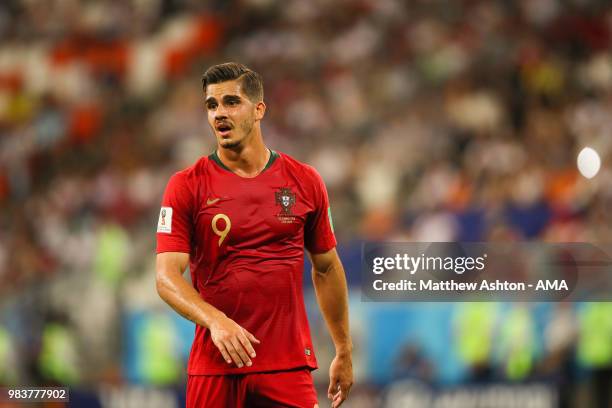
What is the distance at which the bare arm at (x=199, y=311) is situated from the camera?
3.21 metres

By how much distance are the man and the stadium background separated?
2587mm

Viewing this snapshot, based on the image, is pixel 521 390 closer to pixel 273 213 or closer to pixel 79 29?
pixel 273 213

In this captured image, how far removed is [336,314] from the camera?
3951 millimetres

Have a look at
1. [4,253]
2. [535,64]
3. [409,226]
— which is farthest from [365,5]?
[4,253]

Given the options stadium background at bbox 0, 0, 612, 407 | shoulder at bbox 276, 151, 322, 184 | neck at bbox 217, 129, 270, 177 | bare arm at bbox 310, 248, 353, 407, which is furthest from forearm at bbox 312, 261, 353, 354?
stadium background at bbox 0, 0, 612, 407

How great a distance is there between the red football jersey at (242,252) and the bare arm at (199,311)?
2.4 inches

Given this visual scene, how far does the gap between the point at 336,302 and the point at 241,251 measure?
0.53 metres

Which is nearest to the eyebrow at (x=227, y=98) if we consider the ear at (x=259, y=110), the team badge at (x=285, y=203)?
the ear at (x=259, y=110)

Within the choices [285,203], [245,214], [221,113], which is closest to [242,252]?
[245,214]

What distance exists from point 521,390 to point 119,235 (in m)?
4.03

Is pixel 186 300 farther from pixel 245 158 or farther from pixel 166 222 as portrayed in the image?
pixel 245 158

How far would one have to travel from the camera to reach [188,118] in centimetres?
1041

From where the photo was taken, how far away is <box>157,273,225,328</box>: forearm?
3332mm

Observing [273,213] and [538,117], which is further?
[538,117]
